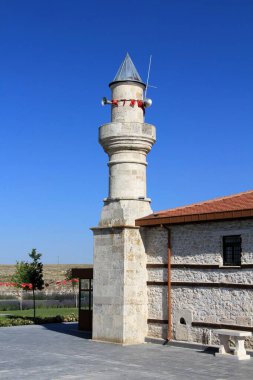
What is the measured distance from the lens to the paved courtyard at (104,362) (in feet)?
40.9

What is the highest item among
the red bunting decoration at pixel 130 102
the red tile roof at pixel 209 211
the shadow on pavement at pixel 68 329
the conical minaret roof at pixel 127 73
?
the conical minaret roof at pixel 127 73

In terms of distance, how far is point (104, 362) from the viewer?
14242 mm

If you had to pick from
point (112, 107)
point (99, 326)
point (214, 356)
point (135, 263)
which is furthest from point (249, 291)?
point (112, 107)

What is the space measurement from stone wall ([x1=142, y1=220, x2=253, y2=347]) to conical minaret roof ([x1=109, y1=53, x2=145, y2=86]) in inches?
211

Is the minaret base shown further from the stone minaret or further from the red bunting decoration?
the red bunting decoration

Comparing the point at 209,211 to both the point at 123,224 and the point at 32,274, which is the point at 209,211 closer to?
the point at 123,224

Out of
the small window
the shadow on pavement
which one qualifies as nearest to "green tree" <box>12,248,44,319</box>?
the shadow on pavement

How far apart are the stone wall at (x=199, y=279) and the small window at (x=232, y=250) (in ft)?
0.44

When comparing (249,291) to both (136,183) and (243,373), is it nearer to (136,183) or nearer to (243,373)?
(243,373)

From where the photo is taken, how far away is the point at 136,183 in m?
19.1

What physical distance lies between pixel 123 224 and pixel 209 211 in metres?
3.27

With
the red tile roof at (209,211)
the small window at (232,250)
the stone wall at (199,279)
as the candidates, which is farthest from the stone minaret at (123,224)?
the small window at (232,250)

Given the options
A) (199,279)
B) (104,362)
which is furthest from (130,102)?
(104,362)

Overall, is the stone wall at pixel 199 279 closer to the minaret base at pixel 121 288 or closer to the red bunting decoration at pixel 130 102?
the minaret base at pixel 121 288
